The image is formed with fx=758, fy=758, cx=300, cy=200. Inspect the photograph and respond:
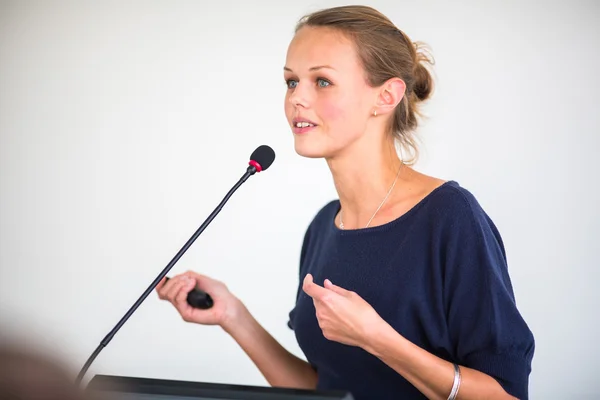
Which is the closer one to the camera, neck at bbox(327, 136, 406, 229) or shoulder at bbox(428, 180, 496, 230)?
shoulder at bbox(428, 180, 496, 230)

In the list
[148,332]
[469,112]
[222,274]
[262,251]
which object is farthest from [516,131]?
[148,332]

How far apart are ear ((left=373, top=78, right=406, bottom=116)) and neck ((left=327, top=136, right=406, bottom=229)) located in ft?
0.26

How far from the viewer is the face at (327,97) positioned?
162 centimetres

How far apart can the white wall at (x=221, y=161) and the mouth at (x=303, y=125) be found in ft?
3.48

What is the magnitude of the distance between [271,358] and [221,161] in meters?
1.21

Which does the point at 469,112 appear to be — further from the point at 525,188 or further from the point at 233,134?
the point at 233,134

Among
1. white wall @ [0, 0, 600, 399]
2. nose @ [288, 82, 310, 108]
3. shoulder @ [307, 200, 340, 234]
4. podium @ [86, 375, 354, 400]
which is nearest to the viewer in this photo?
podium @ [86, 375, 354, 400]

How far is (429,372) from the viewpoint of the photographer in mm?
1354

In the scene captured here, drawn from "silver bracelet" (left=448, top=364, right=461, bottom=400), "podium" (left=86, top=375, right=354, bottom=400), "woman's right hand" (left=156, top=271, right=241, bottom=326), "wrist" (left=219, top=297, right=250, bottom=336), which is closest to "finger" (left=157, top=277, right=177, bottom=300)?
"woman's right hand" (left=156, top=271, right=241, bottom=326)

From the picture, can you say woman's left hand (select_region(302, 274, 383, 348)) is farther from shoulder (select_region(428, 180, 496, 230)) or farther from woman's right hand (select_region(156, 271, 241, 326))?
woman's right hand (select_region(156, 271, 241, 326))

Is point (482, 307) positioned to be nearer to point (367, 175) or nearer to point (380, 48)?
point (367, 175)

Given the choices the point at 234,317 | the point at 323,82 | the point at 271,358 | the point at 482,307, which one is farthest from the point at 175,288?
the point at 482,307

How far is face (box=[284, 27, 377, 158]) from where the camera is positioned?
A: 5.31 ft

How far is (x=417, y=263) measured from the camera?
151 cm
